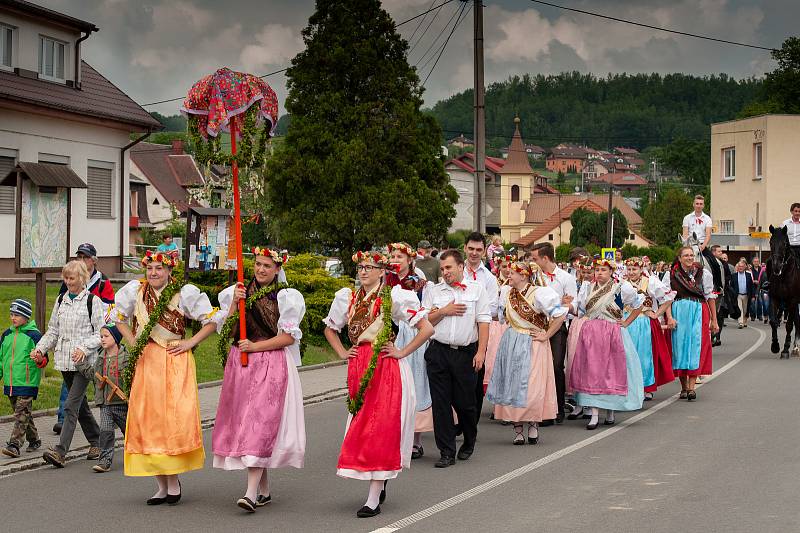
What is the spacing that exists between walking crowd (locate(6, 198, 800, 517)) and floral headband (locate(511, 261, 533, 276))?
1 cm

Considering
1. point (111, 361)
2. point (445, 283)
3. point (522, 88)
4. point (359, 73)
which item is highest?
point (522, 88)

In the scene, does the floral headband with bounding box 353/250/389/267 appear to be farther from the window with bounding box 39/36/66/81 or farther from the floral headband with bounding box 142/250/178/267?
the window with bounding box 39/36/66/81

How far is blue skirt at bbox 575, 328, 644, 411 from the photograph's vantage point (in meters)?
12.9

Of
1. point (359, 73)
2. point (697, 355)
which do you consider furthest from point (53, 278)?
point (697, 355)

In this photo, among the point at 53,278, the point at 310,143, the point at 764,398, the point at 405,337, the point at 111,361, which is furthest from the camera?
the point at 310,143

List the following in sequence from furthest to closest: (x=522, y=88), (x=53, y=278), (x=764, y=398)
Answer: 1. (x=522, y=88)
2. (x=53, y=278)
3. (x=764, y=398)

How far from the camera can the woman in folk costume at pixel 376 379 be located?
27.0ft

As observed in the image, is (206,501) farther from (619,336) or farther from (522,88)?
(522,88)

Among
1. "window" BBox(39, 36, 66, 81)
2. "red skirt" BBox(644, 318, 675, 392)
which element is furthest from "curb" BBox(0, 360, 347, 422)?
"window" BBox(39, 36, 66, 81)

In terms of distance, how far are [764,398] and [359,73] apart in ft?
64.6

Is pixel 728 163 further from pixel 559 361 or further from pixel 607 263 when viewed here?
pixel 559 361

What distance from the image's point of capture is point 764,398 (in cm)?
1505

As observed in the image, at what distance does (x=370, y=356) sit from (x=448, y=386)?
2198 millimetres

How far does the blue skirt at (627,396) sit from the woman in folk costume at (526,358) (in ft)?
3.32
